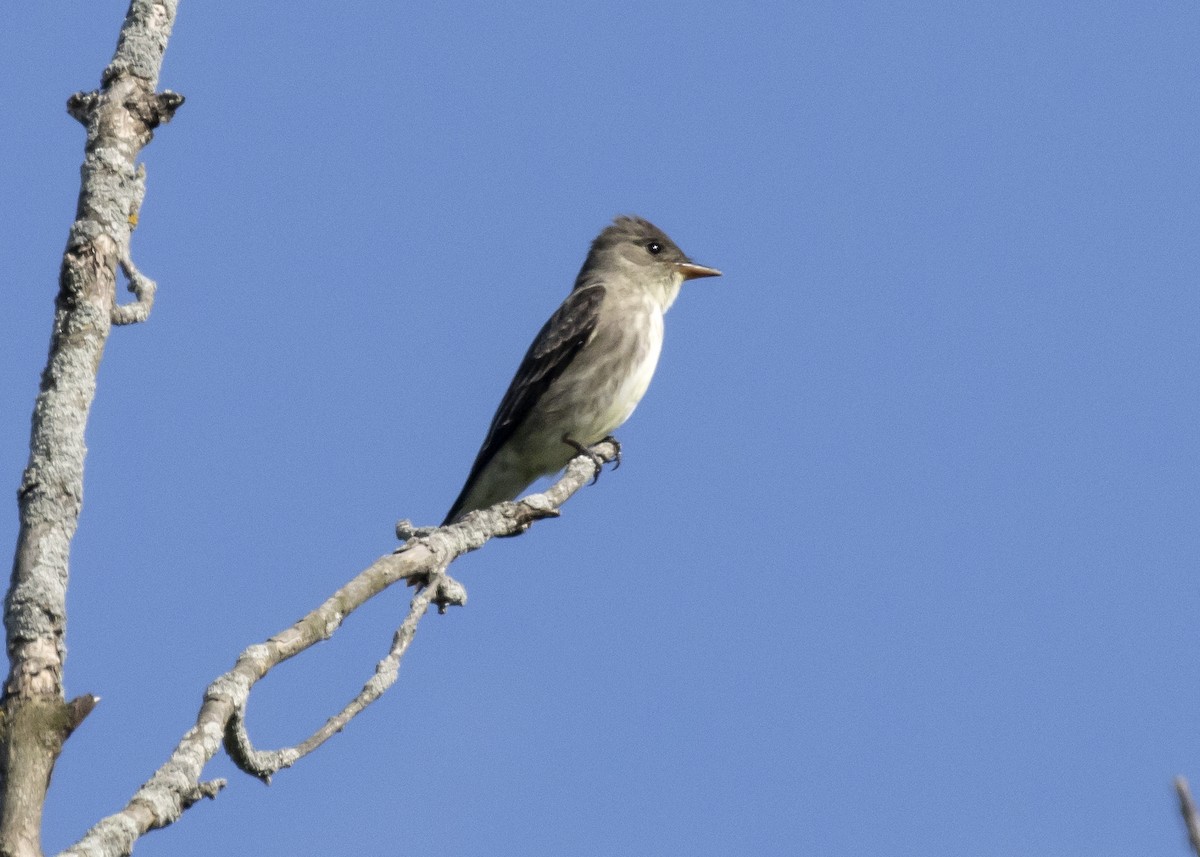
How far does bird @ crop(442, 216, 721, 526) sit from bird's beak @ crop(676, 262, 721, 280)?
0.51m

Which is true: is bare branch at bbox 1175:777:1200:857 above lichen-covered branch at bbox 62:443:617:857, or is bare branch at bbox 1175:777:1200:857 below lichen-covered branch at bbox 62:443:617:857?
below

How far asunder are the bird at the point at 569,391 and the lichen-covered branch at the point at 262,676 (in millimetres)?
4546

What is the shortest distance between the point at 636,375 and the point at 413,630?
6.05 m

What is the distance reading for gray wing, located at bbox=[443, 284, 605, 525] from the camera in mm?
10789

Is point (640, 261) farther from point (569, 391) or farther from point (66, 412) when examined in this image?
point (66, 412)

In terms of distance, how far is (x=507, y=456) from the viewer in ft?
35.3

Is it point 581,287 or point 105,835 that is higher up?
point 581,287

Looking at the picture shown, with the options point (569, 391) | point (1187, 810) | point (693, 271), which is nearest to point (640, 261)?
point (693, 271)

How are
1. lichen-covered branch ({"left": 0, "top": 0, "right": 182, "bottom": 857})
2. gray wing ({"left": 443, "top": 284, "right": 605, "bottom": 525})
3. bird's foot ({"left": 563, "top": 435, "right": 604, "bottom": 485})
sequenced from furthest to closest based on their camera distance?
1. gray wing ({"left": 443, "top": 284, "right": 605, "bottom": 525})
2. bird's foot ({"left": 563, "top": 435, "right": 604, "bottom": 485})
3. lichen-covered branch ({"left": 0, "top": 0, "right": 182, "bottom": 857})

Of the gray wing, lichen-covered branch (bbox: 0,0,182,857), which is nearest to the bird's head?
the gray wing

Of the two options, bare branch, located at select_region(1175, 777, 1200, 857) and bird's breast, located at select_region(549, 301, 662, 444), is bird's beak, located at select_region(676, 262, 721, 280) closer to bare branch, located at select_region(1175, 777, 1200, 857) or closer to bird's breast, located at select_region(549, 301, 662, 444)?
bird's breast, located at select_region(549, 301, 662, 444)

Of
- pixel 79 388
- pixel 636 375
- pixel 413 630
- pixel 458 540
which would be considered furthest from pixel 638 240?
pixel 79 388

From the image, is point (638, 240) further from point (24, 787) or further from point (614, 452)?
point (24, 787)

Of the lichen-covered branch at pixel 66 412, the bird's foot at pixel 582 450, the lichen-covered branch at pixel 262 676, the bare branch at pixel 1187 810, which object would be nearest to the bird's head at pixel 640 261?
the bird's foot at pixel 582 450
